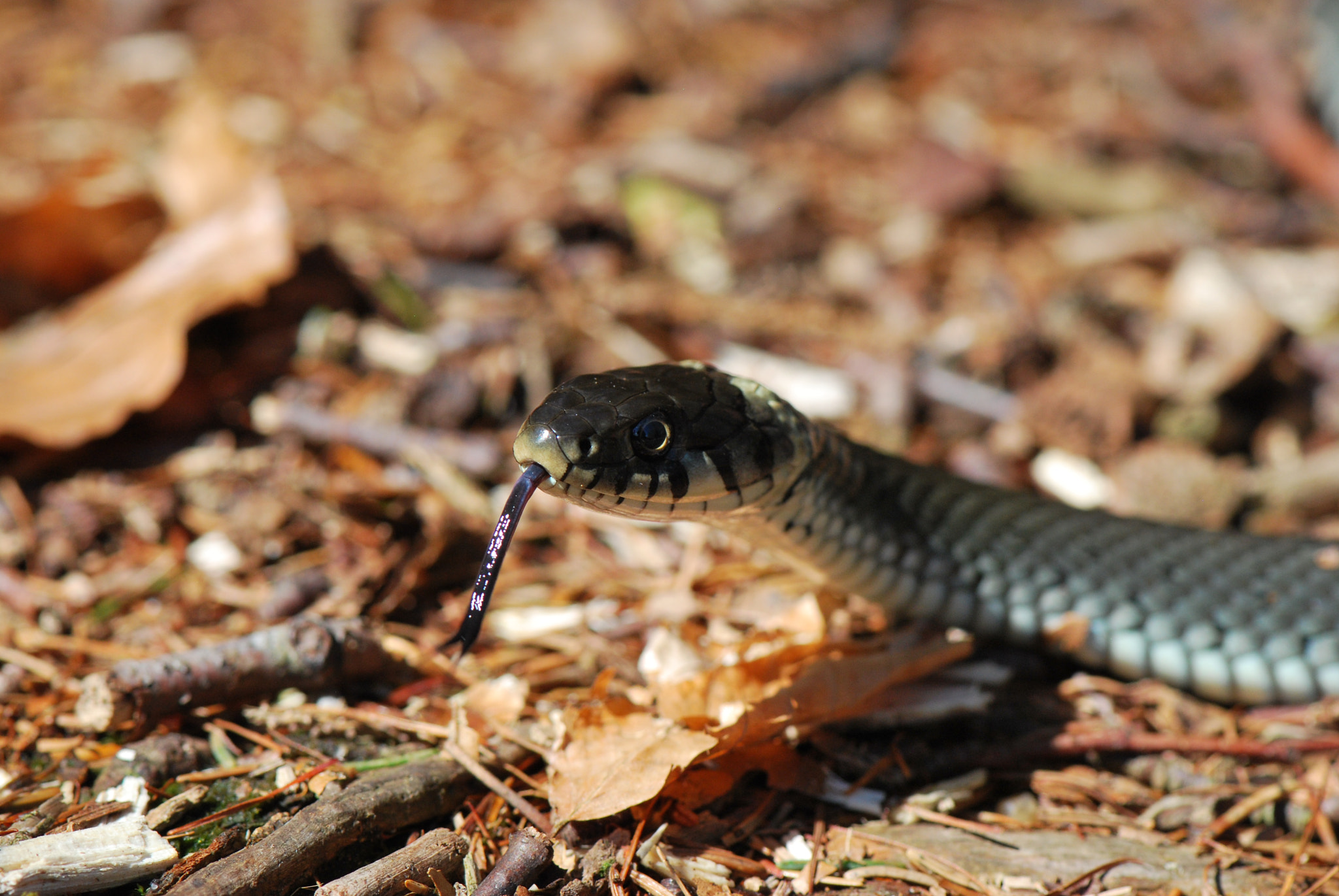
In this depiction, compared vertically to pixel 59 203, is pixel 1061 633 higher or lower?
lower

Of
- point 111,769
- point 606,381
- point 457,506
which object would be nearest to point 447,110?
point 457,506

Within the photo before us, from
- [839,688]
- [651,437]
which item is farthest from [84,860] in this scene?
[839,688]

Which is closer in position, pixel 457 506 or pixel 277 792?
pixel 277 792

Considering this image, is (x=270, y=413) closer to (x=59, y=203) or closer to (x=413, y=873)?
(x=59, y=203)

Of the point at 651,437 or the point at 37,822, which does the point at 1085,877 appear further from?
the point at 37,822

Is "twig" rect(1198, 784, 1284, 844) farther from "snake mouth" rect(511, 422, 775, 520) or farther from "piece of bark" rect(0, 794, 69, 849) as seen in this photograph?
"piece of bark" rect(0, 794, 69, 849)

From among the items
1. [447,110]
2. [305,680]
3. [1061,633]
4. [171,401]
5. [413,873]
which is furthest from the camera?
[447,110]

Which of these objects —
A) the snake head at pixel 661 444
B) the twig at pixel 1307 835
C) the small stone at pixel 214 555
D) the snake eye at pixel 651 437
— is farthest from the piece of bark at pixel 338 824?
the twig at pixel 1307 835
